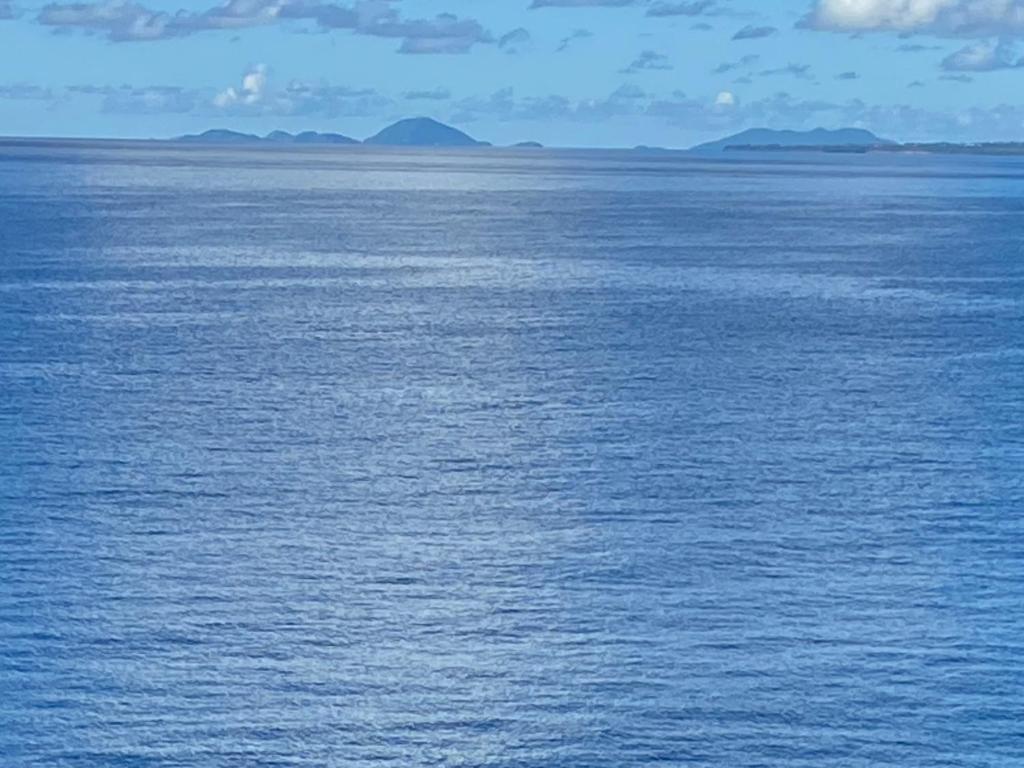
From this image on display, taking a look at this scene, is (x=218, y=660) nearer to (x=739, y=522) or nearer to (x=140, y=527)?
(x=140, y=527)

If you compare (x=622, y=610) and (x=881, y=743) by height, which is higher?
(x=622, y=610)

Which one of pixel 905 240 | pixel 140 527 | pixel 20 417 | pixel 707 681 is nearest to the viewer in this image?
pixel 707 681

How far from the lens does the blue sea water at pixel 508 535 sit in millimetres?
39750

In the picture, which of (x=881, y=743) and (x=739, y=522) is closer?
(x=881, y=743)

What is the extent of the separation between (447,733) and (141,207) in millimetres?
→ 159564

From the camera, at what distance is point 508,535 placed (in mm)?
52594

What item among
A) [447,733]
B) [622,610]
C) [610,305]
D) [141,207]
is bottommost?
[447,733]

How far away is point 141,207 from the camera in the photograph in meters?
193

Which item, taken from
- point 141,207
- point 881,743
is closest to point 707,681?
point 881,743

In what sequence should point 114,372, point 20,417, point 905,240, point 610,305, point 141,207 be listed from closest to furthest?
1. point 20,417
2. point 114,372
3. point 610,305
4. point 905,240
5. point 141,207

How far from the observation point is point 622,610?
4650 cm

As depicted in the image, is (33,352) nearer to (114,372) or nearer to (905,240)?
(114,372)

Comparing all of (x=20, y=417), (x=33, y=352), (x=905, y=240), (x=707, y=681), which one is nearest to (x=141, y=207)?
(x=905, y=240)

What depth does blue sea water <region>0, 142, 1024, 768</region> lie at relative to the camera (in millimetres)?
39750
